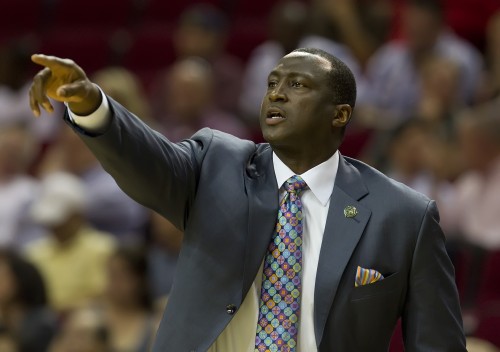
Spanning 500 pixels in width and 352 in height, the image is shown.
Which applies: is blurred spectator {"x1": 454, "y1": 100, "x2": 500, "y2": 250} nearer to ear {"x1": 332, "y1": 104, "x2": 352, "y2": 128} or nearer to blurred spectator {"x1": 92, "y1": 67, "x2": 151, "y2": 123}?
blurred spectator {"x1": 92, "y1": 67, "x2": 151, "y2": 123}

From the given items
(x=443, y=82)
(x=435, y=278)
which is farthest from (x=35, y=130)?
(x=435, y=278)

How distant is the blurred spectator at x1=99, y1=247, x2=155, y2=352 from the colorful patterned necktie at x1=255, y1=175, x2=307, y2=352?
2548mm

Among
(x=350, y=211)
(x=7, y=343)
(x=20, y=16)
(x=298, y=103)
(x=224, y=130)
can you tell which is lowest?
(x=7, y=343)

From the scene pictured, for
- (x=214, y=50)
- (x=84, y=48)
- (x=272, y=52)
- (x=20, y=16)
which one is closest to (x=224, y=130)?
(x=272, y=52)

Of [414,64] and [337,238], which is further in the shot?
[414,64]

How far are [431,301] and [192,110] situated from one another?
3.98m

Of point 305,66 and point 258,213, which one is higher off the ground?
point 305,66

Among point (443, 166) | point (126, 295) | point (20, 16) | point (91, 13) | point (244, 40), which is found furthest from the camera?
point (20, 16)

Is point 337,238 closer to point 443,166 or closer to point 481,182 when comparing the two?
point 481,182

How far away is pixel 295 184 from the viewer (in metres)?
2.76

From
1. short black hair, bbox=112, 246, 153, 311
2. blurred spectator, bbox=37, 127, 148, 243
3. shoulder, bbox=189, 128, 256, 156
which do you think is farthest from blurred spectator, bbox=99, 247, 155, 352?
shoulder, bbox=189, 128, 256, 156

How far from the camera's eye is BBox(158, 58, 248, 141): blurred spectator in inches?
256

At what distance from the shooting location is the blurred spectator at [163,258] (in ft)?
17.8

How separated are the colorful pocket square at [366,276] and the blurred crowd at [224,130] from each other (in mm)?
1312
